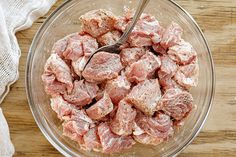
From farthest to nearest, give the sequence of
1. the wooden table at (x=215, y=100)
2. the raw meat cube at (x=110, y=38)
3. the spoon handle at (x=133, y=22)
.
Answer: the wooden table at (x=215, y=100) → the raw meat cube at (x=110, y=38) → the spoon handle at (x=133, y=22)

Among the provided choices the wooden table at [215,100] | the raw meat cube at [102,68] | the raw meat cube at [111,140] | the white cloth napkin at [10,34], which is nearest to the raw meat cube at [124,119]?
the raw meat cube at [111,140]

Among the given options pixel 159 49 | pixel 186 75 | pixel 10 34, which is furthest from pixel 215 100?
pixel 10 34

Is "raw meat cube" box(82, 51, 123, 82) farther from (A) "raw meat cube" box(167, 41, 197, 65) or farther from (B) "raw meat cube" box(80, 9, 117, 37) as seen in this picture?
(A) "raw meat cube" box(167, 41, 197, 65)

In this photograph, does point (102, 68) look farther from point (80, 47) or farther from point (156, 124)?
point (156, 124)

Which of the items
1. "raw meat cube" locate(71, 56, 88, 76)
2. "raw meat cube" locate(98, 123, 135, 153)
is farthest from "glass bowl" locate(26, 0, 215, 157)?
"raw meat cube" locate(71, 56, 88, 76)

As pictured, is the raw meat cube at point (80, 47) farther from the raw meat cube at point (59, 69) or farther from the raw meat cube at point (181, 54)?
the raw meat cube at point (181, 54)

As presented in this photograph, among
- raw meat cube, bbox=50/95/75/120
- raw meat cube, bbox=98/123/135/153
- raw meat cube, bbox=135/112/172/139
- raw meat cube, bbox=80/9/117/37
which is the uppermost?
raw meat cube, bbox=80/9/117/37

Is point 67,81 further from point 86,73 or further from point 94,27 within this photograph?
point 94,27
